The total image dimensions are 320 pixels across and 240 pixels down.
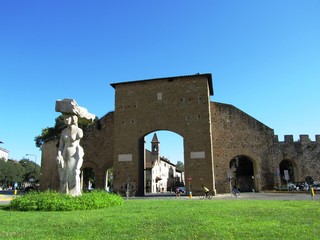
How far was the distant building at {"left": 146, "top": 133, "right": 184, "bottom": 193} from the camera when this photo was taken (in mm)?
55069

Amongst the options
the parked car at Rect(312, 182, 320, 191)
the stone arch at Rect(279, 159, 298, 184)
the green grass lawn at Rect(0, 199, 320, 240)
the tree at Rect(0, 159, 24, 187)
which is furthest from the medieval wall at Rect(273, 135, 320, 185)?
the tree at Rect(0, 159, 24, 187)

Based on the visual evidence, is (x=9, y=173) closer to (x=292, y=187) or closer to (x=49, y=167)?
(x=49, y=167)

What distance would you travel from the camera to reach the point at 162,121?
92.8ft

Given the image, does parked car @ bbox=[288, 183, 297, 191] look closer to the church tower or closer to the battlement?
the battlement

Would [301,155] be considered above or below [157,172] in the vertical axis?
above

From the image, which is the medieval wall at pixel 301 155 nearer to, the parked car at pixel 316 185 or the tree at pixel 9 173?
the parked car at pixel 316 185

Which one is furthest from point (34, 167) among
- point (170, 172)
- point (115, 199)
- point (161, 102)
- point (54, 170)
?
point (115, 199)

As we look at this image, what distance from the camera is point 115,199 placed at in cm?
1272

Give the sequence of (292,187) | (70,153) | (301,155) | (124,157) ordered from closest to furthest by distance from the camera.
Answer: (70,153) → (292,187) → (301,155) → (124,157)

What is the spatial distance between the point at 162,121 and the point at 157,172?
114ft

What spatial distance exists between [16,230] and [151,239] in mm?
3369

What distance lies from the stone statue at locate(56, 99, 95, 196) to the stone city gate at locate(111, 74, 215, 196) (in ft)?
49.2

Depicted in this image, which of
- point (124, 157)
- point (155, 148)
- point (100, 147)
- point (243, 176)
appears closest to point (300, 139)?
point (243, 176)

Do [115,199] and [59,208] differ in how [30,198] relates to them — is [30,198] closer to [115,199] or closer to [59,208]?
[59,208]
